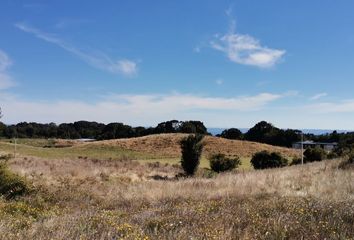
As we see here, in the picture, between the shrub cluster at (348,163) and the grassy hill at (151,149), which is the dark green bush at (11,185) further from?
the grassy hill at (151,149)

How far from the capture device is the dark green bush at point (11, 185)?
43.0 ft

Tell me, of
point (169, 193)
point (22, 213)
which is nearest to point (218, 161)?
point (169, 193)

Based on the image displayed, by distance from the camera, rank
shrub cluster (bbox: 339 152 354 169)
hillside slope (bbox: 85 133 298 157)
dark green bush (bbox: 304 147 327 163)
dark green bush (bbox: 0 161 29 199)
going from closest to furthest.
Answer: dark green bush (bbox: 0 161 29 199) < shrub cluster (bbox: 339 152 354 169) < dark green bush (bbox: 304 147 327 163) < hillside slope (bbox: 85 133 298 157)

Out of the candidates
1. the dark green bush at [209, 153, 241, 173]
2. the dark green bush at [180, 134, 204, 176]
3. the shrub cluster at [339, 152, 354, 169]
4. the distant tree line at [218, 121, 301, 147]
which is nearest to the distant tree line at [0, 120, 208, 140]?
the distant tree line at [218, 121, 301, 147]

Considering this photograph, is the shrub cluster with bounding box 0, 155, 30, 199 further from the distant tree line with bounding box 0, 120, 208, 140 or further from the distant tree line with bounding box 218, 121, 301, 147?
the distant tree line with bounding box 218, 121, 301, 147

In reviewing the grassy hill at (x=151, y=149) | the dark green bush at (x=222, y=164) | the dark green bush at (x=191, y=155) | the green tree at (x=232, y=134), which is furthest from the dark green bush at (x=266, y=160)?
the green tree at (x=232, y=134)

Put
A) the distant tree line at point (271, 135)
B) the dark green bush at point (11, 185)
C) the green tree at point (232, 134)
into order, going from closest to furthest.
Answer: the dark green bush at point (11, 185) → the distant tree line at point (271, 135) → the green tree at point (232, 134)

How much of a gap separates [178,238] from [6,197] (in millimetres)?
8762

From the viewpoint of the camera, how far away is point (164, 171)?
Result: 30.5 metres

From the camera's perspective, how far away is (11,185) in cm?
1377

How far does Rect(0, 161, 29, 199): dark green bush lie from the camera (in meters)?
13.1

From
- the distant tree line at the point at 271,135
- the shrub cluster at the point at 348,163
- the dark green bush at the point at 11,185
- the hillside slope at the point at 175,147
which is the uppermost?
the distant tree line at the point at 271,135

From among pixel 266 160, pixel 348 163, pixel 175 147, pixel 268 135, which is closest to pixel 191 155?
pixel 266 160

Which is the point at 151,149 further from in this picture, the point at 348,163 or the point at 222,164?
the point at 348,163
